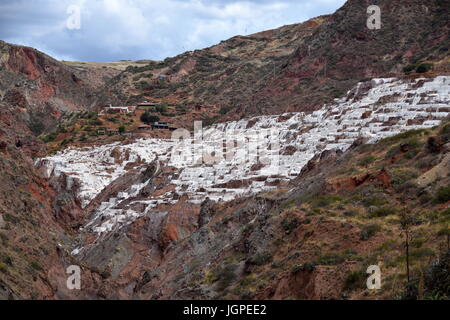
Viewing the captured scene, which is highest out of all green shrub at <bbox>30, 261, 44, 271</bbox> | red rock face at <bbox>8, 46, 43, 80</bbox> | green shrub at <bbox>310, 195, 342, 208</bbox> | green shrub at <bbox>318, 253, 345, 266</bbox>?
red rock face at <bbox>8, 46, 43, 80</bbox>

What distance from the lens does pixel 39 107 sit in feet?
371

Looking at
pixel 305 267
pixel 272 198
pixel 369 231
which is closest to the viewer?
→ pixel 305 267

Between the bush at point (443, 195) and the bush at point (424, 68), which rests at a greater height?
the bush at point (424, 68)

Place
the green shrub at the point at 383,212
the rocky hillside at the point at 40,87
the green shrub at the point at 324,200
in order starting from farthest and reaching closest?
1. the rocky hillside at the point at 40,87
2. the green shrub at the point at 324,200
3. the green shrub at the point at 383,212

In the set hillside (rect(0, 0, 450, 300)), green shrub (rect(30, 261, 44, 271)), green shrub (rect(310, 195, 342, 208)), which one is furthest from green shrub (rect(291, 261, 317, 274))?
green shrub (rect(30, 261, 44, 271))

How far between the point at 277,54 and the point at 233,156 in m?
66.1

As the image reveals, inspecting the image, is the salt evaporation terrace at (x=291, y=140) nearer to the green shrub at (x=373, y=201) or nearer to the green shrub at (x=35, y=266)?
the green shrub at (x=373, y=201)

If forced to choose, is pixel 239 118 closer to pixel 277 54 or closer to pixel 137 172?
pixel 137 172

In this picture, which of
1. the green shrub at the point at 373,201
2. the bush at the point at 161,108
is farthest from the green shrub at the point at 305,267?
the bush at the point at 161,108

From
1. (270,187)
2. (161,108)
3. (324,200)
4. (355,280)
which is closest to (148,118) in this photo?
(161,108)

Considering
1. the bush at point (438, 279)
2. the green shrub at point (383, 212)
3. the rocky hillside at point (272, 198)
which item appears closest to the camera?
the bush at point (438, 279)

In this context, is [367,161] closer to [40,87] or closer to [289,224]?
[289,224]

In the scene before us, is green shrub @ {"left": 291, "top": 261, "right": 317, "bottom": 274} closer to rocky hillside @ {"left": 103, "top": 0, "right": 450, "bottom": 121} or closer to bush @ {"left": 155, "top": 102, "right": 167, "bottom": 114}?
rocky hillside @ {"left": 103, "top": 0, "right": 450, "bottom": 121}
